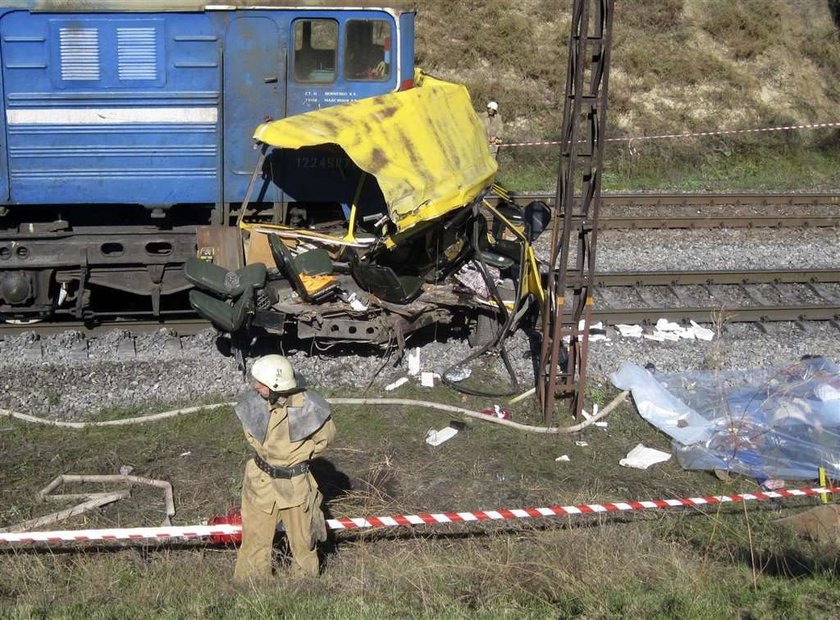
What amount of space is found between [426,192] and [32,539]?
4466mm

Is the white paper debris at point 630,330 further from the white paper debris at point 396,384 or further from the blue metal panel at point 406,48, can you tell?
the blue metal panel at point 406,48

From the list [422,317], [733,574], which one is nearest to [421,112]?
[422,317]

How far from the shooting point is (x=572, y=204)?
7.73m

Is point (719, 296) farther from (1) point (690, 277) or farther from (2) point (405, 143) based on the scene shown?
(2) point (405, 143)

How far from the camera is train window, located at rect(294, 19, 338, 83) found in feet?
30.2

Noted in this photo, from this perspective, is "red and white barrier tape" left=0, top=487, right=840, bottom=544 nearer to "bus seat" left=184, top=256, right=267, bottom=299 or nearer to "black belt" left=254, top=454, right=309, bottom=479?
"black belt" left=254, top=454, right=309, bottom=479

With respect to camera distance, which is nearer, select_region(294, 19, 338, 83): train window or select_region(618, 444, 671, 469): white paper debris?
select_region(618, 444, 671, 469): white paper debris

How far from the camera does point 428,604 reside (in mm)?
5223

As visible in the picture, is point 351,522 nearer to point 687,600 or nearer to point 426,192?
point 687,600

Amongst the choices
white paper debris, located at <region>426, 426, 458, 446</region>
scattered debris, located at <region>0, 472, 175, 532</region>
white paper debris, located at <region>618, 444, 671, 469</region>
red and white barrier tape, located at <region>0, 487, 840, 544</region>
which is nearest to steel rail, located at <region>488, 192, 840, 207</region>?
white paper debris, located at <region>426, 426, 458, 446</region>

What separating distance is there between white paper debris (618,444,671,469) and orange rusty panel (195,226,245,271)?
4039 mm

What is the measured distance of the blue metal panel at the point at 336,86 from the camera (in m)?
9.20

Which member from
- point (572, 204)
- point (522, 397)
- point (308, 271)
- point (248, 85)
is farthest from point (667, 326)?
point (248, 85)

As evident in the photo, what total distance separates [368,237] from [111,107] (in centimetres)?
274
